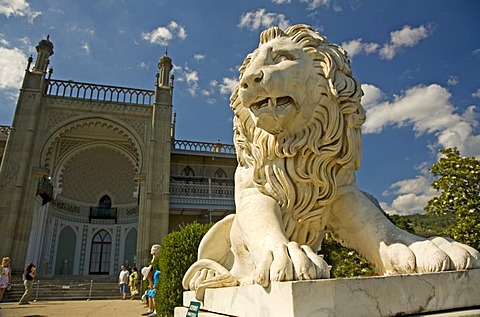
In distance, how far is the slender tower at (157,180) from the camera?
40.9 feet

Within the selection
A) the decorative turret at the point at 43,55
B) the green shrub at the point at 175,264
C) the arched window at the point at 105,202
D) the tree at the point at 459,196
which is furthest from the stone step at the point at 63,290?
the tree at the point at 459,196

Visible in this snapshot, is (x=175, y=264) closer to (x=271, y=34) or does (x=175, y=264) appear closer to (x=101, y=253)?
(x=271, y=34)

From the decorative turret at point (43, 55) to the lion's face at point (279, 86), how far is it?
14742 mm

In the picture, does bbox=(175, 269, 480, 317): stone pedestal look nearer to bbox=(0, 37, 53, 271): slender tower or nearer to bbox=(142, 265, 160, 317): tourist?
bbox=(142, 265, 160, 317): tourist

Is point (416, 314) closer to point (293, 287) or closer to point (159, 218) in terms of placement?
point (293, 287)

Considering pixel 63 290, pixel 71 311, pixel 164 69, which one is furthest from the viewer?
pixel 164 69

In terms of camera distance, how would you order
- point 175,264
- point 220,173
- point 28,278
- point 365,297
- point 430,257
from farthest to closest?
point 220,173 < point 28,278 < point 175,264 < point 430,257 < point 365,297

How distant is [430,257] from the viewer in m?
1.03

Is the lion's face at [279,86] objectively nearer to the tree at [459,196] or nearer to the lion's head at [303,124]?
the lion's head at [303,124]

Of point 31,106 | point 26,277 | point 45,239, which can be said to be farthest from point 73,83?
point 26,277

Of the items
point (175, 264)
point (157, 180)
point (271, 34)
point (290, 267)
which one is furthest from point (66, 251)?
point (290, 267)

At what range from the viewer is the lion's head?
4.32ft

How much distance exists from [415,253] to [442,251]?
0.25 ft

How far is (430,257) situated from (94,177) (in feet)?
57.0
